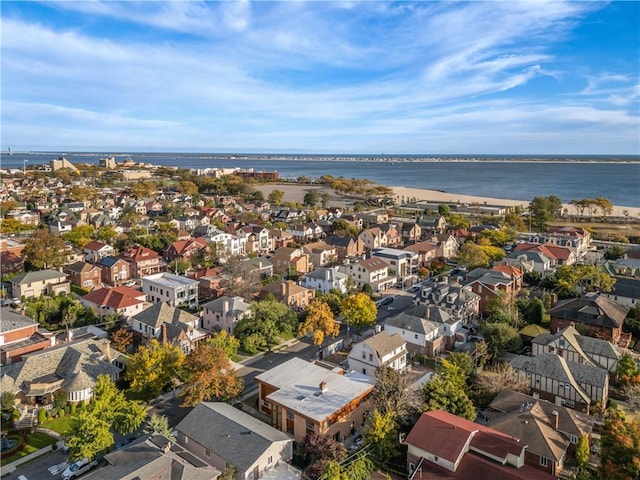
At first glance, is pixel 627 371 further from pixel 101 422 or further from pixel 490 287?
pixel 101 422

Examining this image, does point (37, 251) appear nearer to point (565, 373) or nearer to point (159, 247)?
point (159, 247)

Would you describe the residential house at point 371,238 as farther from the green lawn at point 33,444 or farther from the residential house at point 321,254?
the green lawn at point 33,444

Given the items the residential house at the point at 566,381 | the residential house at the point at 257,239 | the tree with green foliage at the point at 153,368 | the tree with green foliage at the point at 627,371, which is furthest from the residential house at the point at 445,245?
the tree with green foliage at the point at 153,368

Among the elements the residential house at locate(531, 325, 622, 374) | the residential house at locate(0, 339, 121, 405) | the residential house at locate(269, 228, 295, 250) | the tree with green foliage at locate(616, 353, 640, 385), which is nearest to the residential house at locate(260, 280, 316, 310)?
the residential house at locate(0, 339, 121, 405)

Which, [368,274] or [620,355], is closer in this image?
[620,355]

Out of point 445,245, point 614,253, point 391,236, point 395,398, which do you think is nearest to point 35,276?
point 395,398

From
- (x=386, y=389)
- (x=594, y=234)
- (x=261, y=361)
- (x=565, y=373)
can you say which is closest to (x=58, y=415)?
(x=261, y=361)
